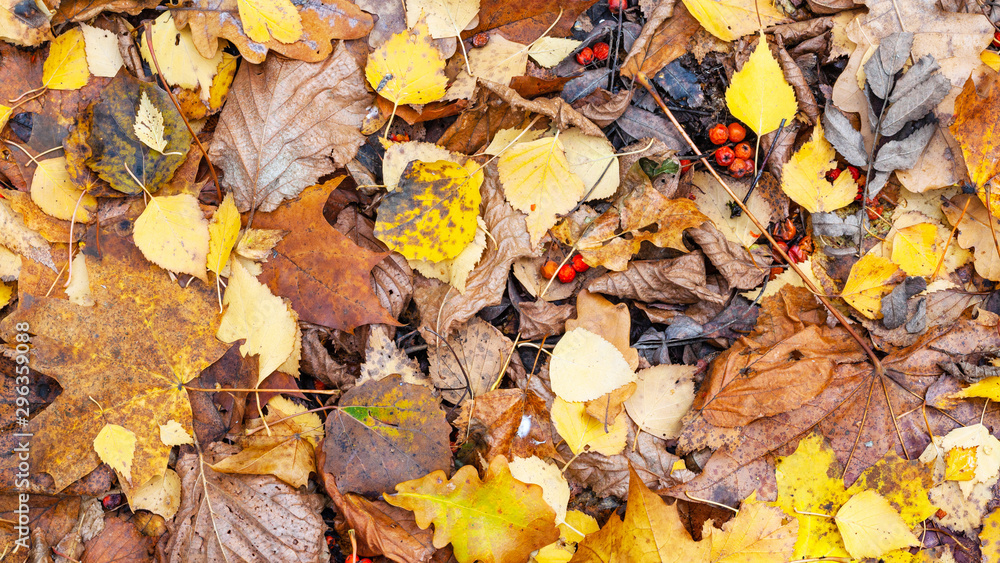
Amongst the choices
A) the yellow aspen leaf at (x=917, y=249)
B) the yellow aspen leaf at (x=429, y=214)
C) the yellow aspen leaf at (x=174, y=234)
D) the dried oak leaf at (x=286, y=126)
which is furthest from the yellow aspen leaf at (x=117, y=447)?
the yellow aspen leaf at (x=917, y=249)

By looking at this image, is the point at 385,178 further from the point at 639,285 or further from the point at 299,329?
the point at 639,285

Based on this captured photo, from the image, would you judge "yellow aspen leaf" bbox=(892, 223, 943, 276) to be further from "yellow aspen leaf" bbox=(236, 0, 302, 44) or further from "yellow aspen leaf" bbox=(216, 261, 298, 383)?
"yellow aspen leaf" bbox=(236, 0, 302, 44)

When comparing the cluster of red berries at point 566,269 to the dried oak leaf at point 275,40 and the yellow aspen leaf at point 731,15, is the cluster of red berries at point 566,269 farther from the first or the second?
the dried oak leaf at point 275,40

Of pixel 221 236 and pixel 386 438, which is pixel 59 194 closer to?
pixel 221 236

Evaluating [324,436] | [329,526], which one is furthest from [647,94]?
[329,526]

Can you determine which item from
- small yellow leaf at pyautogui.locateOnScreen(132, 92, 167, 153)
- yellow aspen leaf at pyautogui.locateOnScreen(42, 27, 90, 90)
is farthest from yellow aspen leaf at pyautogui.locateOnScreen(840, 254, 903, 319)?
yellow aspen leaf at pyautogui.locateOnScreen(42, 27, 90, 90)

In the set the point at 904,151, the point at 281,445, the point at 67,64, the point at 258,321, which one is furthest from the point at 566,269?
the point at 67,64
